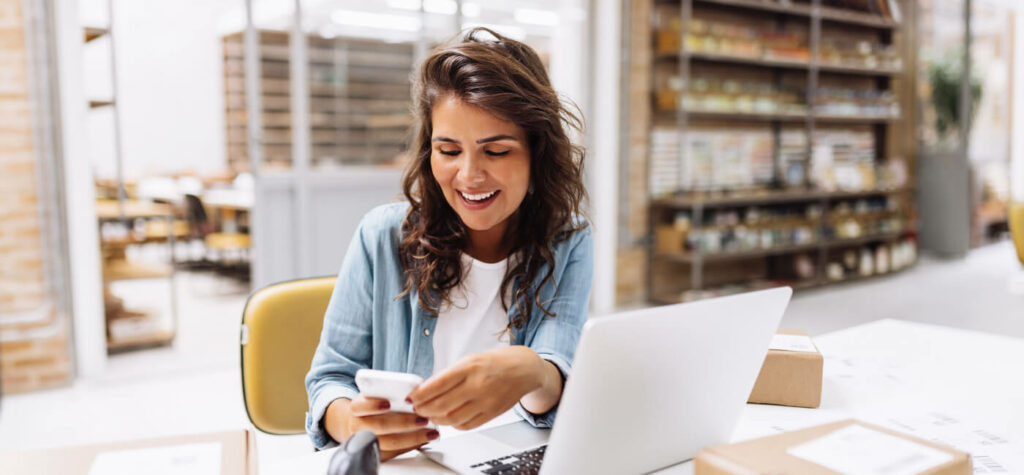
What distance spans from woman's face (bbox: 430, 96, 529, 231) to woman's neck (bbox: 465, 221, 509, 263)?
0.45ft

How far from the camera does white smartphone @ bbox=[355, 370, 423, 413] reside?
863 mm

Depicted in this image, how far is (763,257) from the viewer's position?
239 inches

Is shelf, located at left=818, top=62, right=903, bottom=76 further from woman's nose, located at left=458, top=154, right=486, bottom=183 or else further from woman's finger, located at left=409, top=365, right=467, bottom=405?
woman's finger, located at left=409, top=365, right=467, bottom=405

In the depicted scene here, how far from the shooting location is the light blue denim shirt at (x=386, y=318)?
1.27 metres

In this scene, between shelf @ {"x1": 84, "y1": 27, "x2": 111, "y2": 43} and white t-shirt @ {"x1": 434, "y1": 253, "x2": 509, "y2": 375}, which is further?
shelf @ {"x1": 84, "y1": 27, "x2": 111, "y2": 43}

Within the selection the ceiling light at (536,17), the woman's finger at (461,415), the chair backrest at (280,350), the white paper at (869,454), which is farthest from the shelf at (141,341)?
the white paper at (869,454)

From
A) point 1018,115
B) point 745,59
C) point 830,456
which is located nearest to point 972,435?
point 830,456

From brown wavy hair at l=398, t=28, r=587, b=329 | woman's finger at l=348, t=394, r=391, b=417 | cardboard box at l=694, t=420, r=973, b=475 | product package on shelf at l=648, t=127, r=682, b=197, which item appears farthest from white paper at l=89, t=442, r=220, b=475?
product package on shelf at l=648, t=127, r=682, b=197

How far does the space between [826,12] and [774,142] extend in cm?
Result: 104

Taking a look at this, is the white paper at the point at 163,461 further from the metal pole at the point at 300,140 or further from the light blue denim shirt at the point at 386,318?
the metal pole at the point at 300,140

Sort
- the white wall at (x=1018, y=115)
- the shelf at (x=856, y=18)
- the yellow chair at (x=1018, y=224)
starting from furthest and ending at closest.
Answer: the white wall at (x=1018, y=115)
the shelf at (x=856, y=18)
the yellow chair at (x=1018, y=224)

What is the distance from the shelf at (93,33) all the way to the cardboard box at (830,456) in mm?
3522

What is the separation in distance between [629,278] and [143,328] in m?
3.00

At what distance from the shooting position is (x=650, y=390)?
0.85 m
